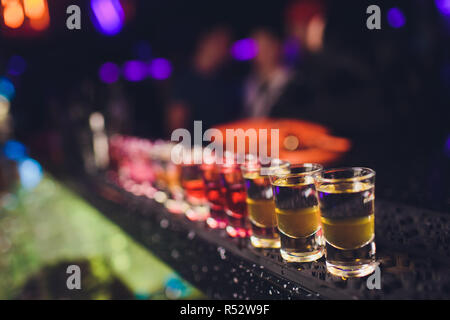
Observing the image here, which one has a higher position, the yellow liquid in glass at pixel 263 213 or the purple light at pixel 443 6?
the purple light at pixel 443 6

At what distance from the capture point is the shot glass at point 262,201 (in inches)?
36.8

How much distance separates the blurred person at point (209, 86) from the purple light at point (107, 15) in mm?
3077

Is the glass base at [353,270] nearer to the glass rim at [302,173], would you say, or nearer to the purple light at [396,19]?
the glass rim at [302,173]

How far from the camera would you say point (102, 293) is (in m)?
1.35

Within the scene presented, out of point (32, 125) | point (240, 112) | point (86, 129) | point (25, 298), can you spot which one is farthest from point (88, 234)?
point (32, 125)

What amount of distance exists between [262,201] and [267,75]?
12.9ft

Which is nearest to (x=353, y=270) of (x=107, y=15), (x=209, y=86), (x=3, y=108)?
(x=107, y=15)

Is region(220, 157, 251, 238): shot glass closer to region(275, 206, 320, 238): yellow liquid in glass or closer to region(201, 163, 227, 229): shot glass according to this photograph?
region(201, 163, 227, 229): shot glass

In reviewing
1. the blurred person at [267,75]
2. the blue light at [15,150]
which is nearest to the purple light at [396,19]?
the blurred person at [267,75]

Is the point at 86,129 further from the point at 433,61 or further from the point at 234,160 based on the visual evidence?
the point at 433,61

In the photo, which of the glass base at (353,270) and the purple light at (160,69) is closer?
the glass base at (353,270)

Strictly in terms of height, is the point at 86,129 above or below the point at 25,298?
above

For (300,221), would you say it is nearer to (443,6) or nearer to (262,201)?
(262,201)

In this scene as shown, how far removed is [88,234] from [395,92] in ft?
9.42
